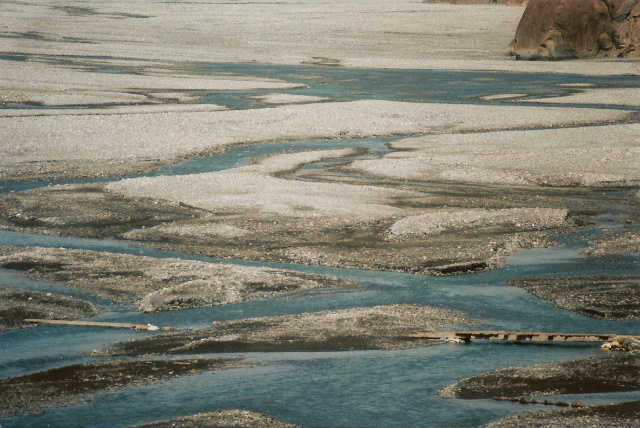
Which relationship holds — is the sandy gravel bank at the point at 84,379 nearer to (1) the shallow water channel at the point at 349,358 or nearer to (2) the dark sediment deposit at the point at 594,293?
(1) the shallow water channel at the point at 349,358

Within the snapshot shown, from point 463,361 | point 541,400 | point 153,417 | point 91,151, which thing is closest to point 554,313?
point 463,361

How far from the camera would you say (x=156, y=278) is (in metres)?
10.2

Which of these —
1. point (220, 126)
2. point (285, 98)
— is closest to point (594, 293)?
point (220, 126)

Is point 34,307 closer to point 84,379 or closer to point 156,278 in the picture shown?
point 156,278

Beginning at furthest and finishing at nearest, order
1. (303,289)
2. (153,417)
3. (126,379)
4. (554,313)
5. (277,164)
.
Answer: (277,164)
(303,289)
(554,313)
(126,379)
(153,417)

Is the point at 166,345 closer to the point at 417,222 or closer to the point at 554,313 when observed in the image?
the point at 554,313

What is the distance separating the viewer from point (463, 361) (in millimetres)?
7992

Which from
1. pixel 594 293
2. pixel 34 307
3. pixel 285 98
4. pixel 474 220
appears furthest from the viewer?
pixel 285 98

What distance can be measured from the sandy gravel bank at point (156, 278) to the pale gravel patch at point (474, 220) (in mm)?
2258

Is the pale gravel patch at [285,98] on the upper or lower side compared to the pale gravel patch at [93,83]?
upper

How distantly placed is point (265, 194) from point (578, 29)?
2663 cm

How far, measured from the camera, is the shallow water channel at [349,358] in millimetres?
6863

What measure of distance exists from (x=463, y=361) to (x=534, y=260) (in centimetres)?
351

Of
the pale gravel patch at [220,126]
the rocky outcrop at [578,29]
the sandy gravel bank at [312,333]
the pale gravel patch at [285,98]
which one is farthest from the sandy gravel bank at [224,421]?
the rocky outcrop at [578,29]
